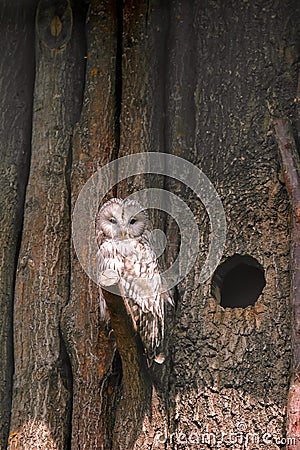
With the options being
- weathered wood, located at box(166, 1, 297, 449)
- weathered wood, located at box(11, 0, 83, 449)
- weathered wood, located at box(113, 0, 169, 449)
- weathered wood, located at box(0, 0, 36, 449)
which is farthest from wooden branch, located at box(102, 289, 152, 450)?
weathered wood, located at box(0, 0, 36, 449)

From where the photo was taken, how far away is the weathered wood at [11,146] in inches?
172

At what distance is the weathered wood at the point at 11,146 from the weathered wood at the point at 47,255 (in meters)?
0.08

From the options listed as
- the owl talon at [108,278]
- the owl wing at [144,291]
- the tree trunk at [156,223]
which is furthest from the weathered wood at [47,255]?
the owl talon at [108,278]

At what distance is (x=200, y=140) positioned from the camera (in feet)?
13.8

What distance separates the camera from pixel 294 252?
3.84 m

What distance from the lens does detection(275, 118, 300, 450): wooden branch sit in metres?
3.63

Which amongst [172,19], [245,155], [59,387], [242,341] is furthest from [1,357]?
[172,19]

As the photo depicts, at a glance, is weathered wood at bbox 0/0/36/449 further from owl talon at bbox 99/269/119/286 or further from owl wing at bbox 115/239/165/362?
owl talon at bbox 99/269/119/286

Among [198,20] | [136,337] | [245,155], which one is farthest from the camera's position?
[198,20]

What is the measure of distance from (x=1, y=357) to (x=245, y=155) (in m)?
1.49

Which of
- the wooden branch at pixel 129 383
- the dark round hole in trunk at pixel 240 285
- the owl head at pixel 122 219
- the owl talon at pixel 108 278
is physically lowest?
the wooden branch at pixel 129 383

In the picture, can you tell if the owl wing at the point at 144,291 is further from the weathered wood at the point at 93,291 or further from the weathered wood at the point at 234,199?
the weathered wood at the point at 93,291

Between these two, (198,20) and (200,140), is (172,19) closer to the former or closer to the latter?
(198,20)

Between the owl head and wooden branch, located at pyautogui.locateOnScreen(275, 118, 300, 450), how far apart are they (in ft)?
2.15
